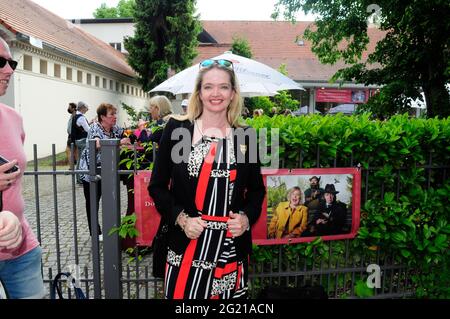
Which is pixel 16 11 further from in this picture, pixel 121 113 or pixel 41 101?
pixel 121 113

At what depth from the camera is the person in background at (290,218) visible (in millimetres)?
3439

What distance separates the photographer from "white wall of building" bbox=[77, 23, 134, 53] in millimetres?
45969

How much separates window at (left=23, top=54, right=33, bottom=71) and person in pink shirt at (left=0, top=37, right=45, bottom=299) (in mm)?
17593

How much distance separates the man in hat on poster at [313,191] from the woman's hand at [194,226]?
4.86 ft

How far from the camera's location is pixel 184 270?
2.23m

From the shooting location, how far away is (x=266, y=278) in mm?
3678

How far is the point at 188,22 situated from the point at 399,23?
21075 millimetres

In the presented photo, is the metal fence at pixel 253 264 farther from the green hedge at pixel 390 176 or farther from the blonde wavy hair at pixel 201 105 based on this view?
the blonde wavy hair at pixel 201 105

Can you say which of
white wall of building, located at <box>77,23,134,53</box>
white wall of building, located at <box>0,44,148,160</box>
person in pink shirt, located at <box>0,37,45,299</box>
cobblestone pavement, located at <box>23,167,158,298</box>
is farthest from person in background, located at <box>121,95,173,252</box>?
white wall of building, located at <box>77,23,134,53</box>

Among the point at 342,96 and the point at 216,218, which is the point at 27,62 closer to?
the point at 216,218

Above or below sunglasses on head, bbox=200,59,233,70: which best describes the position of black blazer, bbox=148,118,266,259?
below

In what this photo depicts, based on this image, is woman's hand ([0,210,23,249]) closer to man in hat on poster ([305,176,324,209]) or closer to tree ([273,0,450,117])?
man in hat on poster ([305,176,324,209])

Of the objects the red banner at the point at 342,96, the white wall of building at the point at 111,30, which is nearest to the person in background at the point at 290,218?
the red banner at the point at 342,96

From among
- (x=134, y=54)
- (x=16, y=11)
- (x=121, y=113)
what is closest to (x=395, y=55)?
(x=16, y=11)
